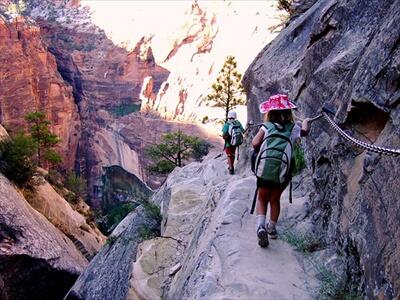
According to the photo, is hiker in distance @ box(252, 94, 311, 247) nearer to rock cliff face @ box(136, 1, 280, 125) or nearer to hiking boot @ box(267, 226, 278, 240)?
hiking boot @ box(267, 226, 278, 240)

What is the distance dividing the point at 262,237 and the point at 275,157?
1.05 metres

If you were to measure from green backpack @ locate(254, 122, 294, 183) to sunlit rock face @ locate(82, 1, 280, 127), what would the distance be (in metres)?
73.6

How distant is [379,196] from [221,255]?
2.24 metres

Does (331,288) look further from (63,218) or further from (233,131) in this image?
(63,218)

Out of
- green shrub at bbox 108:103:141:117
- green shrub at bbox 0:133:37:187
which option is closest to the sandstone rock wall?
green shrub at bbox 0:133:37:187

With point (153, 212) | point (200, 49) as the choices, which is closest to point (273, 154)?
point (153, 212)

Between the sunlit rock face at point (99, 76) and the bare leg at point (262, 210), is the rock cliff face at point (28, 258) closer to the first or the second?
the bare leg at point (262, 210)

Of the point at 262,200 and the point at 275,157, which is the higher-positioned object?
the point at 275,157

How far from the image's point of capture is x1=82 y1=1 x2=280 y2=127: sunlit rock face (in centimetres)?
8256

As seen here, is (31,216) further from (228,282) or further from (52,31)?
(52,31)

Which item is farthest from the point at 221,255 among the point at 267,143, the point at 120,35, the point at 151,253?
the point at 120,35

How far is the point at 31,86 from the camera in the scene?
55844 millimetres

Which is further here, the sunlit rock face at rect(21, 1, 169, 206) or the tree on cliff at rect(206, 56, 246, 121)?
the sunlit rock face at rect(21, 1, 169, 206)

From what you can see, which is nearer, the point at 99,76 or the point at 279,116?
the point at 279,116
